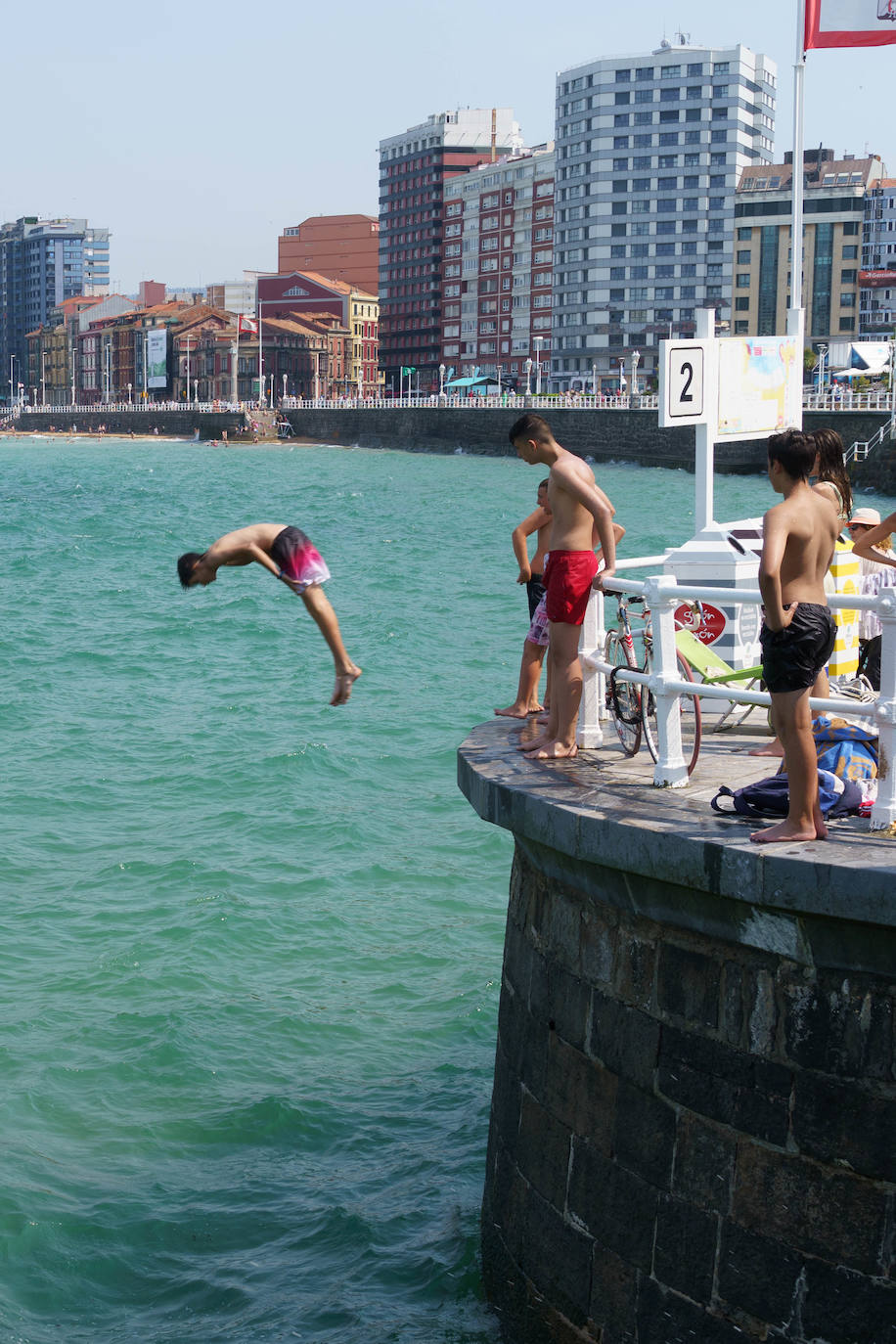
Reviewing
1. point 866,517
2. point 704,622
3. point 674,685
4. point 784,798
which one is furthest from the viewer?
point 704,622

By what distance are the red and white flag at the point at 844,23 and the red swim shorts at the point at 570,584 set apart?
23.5 ft

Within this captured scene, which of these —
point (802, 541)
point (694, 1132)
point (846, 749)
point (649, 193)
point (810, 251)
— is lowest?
point (694, 1132)

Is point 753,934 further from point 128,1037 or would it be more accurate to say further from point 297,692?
point 297,692

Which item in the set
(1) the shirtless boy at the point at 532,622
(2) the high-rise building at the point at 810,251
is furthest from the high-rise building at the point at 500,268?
(1) the shirtless boy at the point at 532,622

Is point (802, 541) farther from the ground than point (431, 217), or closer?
closer

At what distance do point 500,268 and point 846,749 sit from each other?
584 ft

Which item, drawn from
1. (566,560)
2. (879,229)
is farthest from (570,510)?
(879,229)

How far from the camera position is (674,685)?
6.50 metres

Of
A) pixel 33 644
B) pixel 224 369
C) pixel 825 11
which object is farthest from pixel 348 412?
pixel 825 11

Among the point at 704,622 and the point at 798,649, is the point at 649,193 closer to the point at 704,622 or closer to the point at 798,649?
the point at 704,622

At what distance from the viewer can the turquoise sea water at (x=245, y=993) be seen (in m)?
8.70

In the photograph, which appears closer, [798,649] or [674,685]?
[798,649]

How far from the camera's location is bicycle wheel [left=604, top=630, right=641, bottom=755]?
25.5 feet

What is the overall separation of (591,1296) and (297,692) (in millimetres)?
21288
